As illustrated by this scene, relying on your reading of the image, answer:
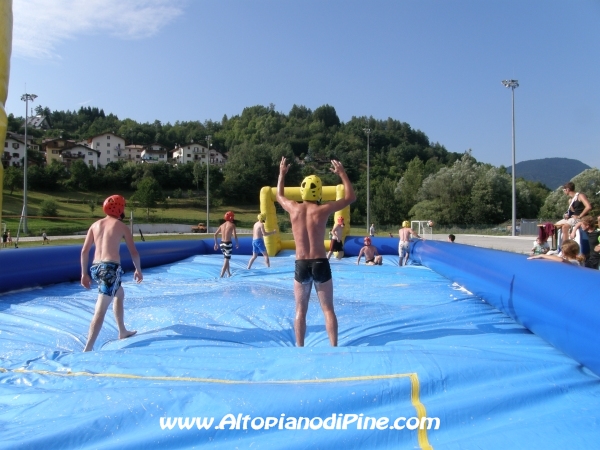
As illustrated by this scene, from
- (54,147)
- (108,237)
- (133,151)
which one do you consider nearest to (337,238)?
(108,237)

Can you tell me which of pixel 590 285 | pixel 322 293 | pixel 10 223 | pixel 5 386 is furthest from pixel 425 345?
pixel 10 223

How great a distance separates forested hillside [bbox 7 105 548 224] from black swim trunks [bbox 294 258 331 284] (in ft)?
138

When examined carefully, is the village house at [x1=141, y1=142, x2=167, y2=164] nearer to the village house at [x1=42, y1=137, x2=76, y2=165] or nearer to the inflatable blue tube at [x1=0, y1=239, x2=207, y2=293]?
the village house at [x1=42, y1=137, x2=76, y2=165]

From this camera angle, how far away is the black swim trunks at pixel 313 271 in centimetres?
347

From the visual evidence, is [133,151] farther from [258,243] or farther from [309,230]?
[309,230]

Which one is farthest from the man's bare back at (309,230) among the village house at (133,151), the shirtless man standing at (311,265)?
the village house at (133,151)

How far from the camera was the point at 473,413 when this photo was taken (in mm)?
2197

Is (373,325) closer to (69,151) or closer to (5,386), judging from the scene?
(5,386)

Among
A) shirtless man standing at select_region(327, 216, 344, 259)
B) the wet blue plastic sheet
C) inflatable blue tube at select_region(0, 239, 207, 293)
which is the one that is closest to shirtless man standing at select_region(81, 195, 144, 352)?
the wet blue plastic sheet

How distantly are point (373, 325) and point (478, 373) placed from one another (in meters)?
1.70

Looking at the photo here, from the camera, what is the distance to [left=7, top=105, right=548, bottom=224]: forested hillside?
46031 millimetres

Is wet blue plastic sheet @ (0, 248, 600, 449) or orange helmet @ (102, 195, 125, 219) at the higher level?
orange helmet @ (102, 195, 125, 219)

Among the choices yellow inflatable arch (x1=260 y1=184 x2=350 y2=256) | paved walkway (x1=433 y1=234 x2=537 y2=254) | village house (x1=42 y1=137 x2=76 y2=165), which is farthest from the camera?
village house (x1=42 y1=137 x2=76 y2=165)

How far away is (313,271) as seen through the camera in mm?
3479
